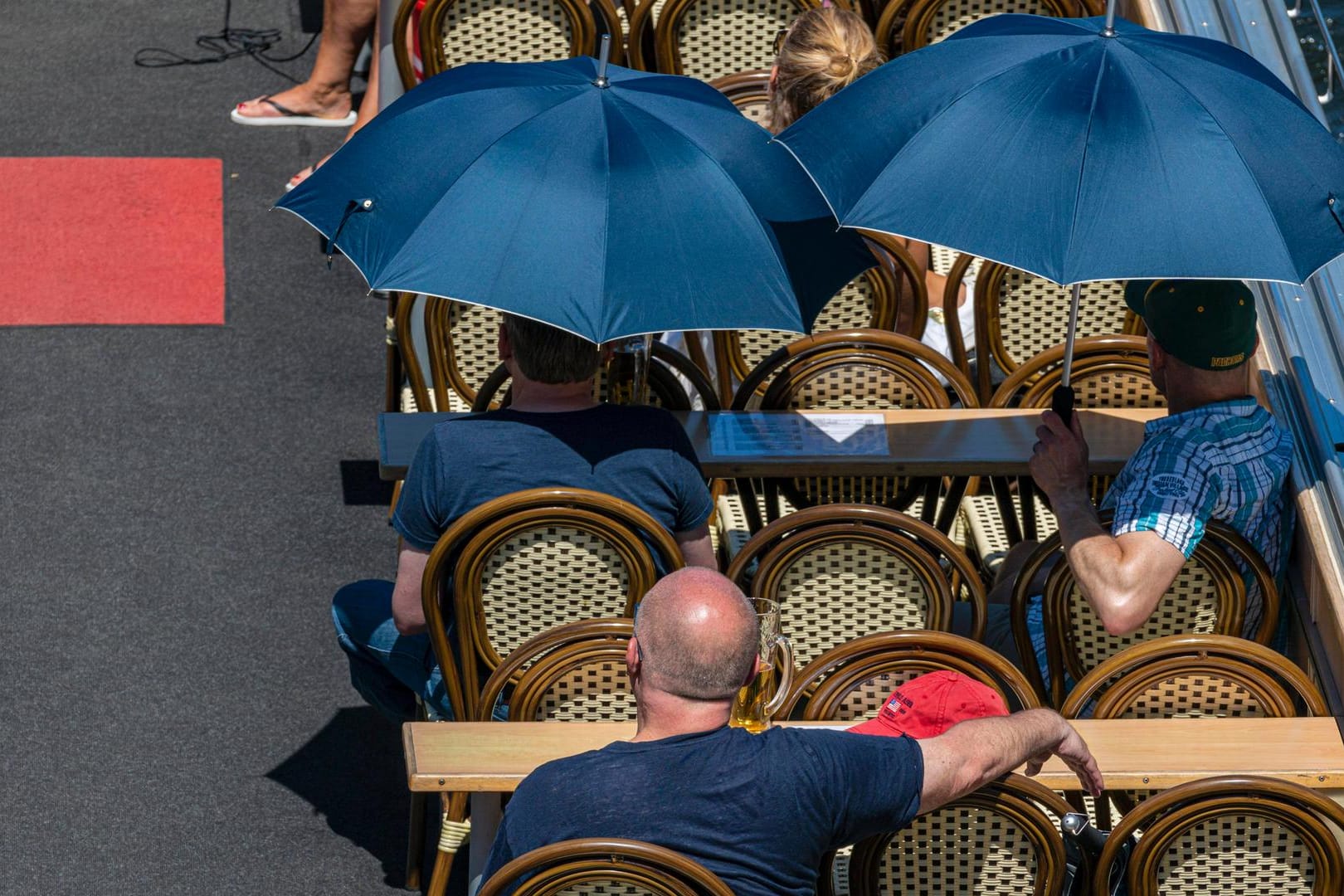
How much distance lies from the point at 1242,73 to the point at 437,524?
6.55 feet

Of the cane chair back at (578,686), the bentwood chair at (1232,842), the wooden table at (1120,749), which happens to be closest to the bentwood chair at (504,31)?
the cane chair back at (578,686)

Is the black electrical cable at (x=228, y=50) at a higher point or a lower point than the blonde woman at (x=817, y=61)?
lower

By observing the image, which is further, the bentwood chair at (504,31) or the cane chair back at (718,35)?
the cane chair back at (718,35)

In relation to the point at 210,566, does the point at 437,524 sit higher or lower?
higher

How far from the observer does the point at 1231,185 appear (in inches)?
143

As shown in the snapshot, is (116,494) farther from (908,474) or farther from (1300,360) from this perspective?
(1300,360)

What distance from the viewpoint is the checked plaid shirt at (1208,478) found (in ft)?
12.2

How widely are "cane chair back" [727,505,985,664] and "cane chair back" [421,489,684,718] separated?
232 mm

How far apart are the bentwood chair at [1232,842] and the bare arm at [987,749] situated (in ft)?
0.57

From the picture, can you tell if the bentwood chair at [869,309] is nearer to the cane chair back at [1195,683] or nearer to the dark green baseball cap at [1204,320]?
the dark green baseball cap at [1204,320]

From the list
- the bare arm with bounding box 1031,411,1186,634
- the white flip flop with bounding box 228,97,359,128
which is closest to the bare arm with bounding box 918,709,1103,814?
the bare arm with bounding box 1031,411,1186,634

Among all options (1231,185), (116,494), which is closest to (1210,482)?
(1231,185)

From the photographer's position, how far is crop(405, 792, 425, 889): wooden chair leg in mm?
4184

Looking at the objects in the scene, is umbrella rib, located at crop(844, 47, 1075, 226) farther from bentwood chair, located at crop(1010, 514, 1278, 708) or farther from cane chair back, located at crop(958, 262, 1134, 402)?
cane chair back, located at crop(958, 262, 1134, 402)
